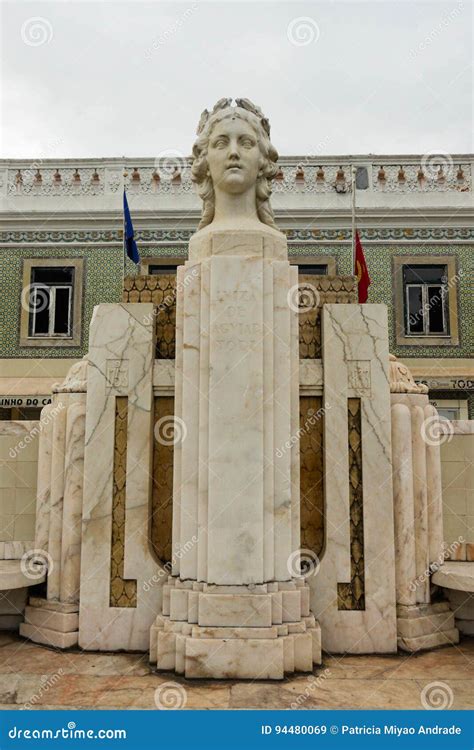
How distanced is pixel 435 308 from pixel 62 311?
1030cm

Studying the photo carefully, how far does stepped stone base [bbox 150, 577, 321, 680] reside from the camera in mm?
5328

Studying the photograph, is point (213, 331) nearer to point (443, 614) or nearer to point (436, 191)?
point (443, 614)

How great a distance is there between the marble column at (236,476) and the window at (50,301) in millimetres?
13198

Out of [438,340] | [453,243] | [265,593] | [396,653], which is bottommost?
[396,653]

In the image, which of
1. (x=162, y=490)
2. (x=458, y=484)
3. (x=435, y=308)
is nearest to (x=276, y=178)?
(x=435, y=308)

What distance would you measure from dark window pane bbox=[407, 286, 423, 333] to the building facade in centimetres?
3

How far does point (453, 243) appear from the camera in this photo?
18.6m

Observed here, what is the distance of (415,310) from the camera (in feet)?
61.0

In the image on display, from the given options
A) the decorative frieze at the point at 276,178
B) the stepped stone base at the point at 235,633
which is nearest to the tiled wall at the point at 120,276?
the decorative frieze at the point at 276,178

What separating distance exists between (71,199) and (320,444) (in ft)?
47.4

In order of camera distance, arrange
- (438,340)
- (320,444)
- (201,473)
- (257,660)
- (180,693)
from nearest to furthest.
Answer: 1. (180,693)
2. (257,660)
3. (201,473)
4. (320,444)
5. (438,340)

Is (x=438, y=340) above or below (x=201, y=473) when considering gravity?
above

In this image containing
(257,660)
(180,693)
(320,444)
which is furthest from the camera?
(320,444)

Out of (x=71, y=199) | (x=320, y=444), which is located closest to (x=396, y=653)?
(x=320, y=444)
